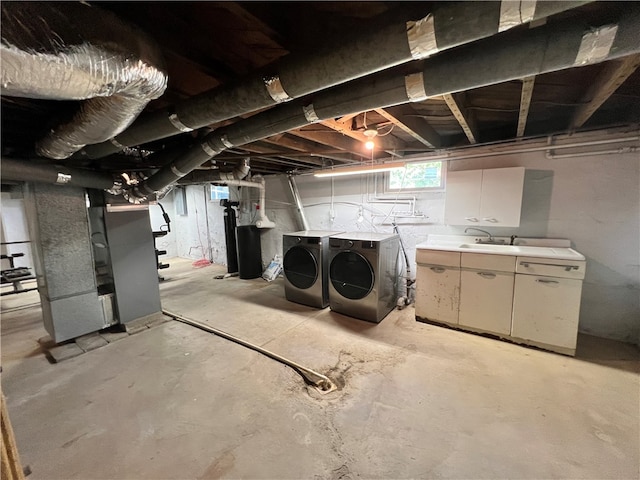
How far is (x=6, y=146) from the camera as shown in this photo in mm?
2139

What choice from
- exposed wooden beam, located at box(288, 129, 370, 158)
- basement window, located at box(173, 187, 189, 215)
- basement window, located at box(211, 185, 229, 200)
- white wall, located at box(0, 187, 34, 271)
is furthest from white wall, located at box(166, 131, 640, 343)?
white wall, located at box(0, 187, 34, 271)

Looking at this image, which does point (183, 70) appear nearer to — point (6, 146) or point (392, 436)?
point (6, 146)

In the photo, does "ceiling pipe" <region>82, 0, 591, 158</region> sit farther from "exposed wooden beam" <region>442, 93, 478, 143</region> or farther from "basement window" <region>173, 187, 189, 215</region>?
"basement window" <region>173, 187, 189, 215</region>

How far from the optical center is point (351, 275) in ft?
10.3

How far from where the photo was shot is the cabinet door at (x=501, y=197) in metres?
2.60

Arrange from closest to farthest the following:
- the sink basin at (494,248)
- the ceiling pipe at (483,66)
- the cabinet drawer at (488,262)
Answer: the ceiling pipe at (483,66), the cabinet drawer at (488,262), the sink basin at (494,248)

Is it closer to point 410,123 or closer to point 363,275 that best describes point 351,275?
point 363,275

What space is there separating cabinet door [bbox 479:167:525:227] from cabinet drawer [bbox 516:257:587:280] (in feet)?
1.43

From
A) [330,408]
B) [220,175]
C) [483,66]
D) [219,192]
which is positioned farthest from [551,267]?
[219,192]

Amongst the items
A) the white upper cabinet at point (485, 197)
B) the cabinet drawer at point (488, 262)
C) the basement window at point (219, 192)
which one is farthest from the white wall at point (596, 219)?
the basement window at point (219, 192)

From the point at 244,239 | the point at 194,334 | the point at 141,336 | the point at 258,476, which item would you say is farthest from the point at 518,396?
the point at 244,239

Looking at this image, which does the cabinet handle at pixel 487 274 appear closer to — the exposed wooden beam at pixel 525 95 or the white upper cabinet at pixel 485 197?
the white upper cabinet at pixel 485 197

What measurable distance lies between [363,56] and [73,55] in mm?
Answer: 926

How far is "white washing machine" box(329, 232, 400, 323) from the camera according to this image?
2957 millimetres
